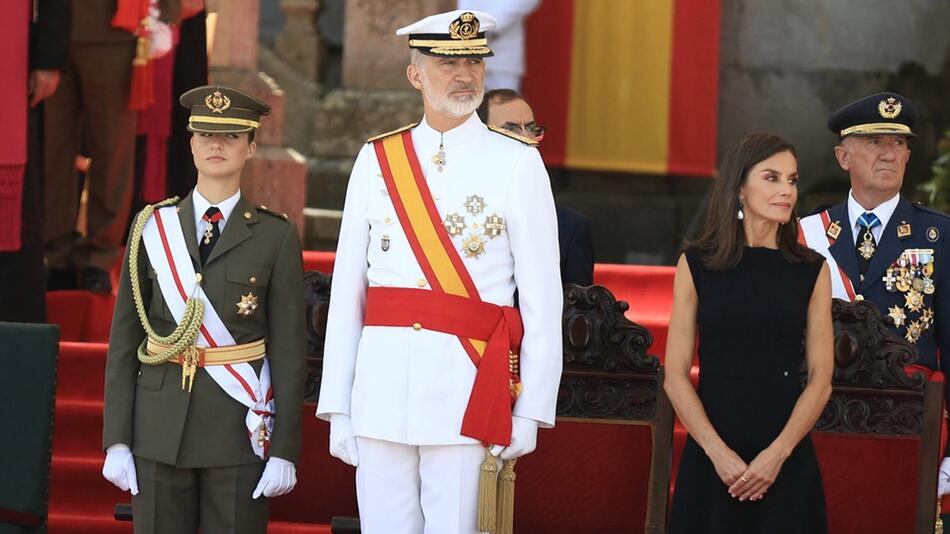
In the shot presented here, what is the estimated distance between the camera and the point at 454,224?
386 centimetres

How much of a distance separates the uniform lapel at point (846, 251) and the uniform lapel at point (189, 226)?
190cm

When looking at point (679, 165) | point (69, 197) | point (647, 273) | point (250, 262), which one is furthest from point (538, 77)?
point (250, 262)

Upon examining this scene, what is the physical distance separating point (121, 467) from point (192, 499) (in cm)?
20

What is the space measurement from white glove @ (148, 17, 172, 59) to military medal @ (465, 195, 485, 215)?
3.22 m

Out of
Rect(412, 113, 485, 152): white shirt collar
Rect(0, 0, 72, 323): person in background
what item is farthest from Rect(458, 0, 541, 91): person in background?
Rect(412, 113, 485, 152): white shirt collar

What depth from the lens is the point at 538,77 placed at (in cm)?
852

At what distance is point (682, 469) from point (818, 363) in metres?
0.43

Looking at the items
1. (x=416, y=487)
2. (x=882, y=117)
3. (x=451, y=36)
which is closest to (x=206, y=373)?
(x=416, y=487)

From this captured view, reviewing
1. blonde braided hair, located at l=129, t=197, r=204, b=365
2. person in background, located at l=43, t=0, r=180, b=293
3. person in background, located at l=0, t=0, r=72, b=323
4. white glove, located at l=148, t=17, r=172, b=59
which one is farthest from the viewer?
white glove, located at l=148, t=17, r=172, b=59

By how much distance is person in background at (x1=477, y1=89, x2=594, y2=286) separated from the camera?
5.02m

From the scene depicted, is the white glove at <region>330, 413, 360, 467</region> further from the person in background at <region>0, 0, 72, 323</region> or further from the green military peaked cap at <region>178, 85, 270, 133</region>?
the person in background at <region>0, 0, 72, 323</region>

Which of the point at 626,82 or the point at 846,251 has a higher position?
the point at 626,82

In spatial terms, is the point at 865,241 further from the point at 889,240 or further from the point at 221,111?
the point at 221,111

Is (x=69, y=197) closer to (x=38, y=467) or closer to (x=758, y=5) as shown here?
(x=38, y=467)
